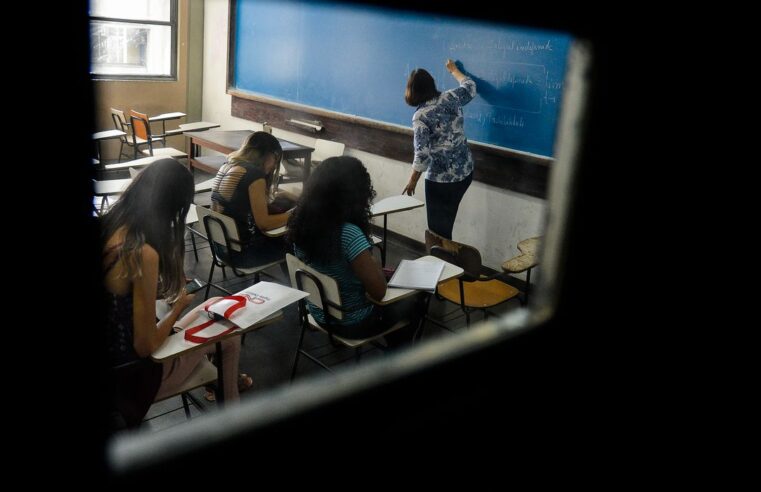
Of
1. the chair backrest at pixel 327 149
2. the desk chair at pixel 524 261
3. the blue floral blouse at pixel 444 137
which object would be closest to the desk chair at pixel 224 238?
the desk chair at pixel 524 261

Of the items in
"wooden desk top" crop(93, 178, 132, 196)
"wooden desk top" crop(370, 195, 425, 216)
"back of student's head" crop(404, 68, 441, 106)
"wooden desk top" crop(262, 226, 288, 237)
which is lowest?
"wooden desk top" crop(262, 226, 288, 237)

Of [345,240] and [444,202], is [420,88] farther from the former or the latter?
[345,240]

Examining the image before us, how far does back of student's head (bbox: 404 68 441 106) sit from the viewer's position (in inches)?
166

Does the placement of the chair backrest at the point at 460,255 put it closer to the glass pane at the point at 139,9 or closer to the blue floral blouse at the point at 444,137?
the blue floral blouse at the point at 444,137

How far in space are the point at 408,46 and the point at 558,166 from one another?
4419 mm

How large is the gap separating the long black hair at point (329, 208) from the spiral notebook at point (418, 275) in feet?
0.77

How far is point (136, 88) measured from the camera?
7418 millimetres

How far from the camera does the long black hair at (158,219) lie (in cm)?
195

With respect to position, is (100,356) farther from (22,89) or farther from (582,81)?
(582,81)

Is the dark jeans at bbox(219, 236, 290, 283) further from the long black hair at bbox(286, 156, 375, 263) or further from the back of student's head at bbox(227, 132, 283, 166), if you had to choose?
the long black hair at bbox(286, 156, 375, 263)

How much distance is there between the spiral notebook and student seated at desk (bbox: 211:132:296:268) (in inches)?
39.1

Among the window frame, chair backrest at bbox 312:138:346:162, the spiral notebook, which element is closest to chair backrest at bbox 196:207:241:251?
the spiral notebook

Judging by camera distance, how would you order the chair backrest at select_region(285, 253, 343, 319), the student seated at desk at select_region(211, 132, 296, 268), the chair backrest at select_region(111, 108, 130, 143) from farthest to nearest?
the chair backrest at select_region(111, 108, 130, 143) < the student seated at desk at select_region(211, 132, 296, 268) < the chair backrest at select_region(285, 253, 343, 319)

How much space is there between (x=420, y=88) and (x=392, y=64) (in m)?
1.11
